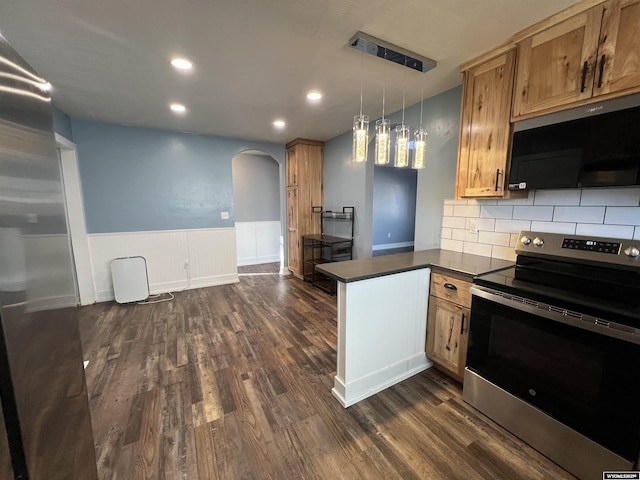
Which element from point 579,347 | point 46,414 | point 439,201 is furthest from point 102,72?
point 579,347

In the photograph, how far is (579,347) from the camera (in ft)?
4.25

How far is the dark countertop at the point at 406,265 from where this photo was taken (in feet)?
5.79

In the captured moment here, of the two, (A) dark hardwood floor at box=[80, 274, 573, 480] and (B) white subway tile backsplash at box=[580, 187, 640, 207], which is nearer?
(A) dark hardwood floor at box=[80, 274, 573, 480]

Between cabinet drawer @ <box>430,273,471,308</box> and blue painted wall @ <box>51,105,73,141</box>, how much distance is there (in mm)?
4266

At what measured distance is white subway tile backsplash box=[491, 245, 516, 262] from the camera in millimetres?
2107

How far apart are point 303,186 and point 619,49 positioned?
12.3 feet

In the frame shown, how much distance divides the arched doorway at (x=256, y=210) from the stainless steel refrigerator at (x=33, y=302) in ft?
15.4

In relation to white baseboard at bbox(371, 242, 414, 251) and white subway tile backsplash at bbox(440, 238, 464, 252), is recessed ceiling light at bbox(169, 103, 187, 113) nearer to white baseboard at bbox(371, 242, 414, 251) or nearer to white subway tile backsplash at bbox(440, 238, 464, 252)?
white subway tile backsplash at bbox(440, 238, 464, 252)

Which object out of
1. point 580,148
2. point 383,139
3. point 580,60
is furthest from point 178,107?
point 580,148

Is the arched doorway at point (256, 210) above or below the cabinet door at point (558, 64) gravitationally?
below

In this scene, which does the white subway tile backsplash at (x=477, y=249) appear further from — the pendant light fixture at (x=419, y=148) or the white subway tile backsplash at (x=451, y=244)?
the pendant light fixture at (x=419, y=148)

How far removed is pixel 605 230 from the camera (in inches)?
64.6

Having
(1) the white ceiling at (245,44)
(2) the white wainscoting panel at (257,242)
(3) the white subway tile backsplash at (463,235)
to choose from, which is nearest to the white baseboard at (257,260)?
(2) the white wainscoting panel at (257,242)

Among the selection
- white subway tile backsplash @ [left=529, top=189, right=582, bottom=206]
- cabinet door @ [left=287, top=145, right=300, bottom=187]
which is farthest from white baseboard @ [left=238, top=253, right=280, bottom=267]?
white subway tile backsplash @ [left=529, top=189, right=582, bottom=206]
